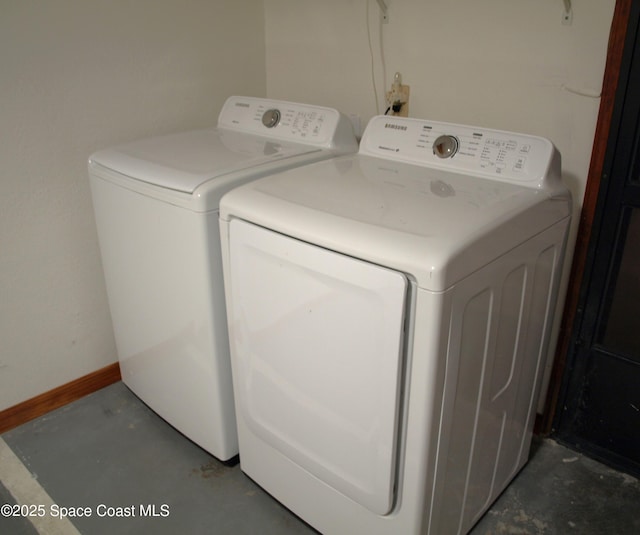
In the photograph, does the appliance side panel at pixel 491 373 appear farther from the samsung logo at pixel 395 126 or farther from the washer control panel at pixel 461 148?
the samsung logo at pixel 395 126

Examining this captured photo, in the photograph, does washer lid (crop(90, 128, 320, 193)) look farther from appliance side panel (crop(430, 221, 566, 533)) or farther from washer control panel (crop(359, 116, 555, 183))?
appliance side panel (crop(430, 221, 566, 533))

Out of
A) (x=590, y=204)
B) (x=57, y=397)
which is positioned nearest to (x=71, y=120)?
(x=57, y=397)

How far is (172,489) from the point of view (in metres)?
1.62

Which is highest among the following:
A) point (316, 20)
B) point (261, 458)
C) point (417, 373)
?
point (316, 20)

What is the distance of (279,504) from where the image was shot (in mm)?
1574

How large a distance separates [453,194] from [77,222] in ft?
4.13

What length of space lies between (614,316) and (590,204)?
34 centimetres

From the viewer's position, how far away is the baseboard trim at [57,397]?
1.84m

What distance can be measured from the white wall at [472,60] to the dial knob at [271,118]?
0.88 feet

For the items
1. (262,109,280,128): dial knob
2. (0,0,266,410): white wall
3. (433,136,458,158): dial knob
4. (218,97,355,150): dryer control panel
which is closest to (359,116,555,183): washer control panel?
(433,136,458,158): dial knob

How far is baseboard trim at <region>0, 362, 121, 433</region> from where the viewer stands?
1.84 meters

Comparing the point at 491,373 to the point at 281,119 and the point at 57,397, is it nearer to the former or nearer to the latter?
the point at 281,119

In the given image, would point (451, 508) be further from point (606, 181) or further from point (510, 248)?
point (606, 181)

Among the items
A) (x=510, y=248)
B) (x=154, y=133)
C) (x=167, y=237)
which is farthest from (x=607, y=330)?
(x=154, y=133)
